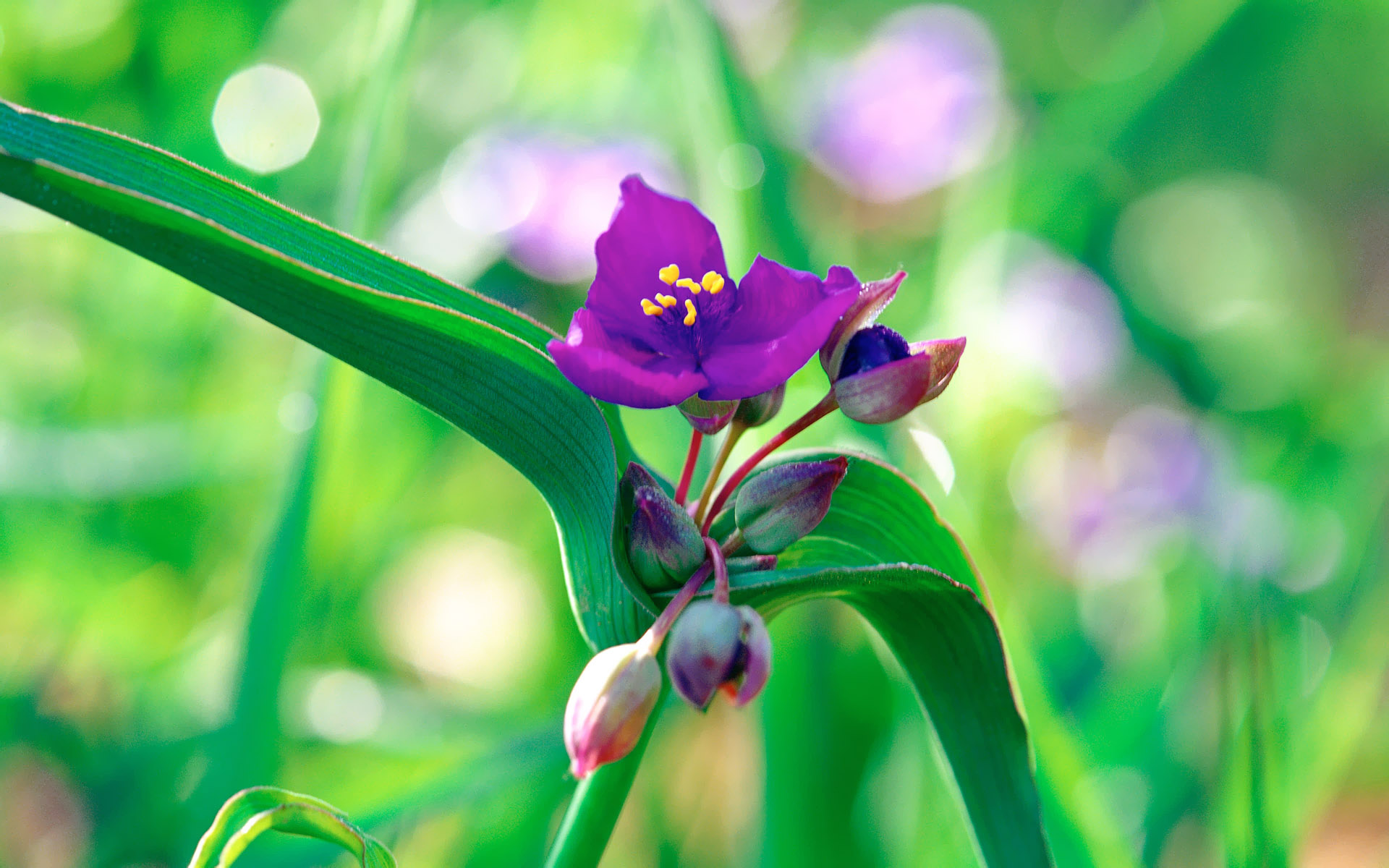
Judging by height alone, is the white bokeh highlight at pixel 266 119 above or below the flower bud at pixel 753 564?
above

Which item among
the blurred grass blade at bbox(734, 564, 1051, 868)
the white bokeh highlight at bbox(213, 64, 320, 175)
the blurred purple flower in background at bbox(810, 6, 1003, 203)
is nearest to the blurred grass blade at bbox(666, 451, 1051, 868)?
the blurred grass blade at bbox(734, 564, 1051, 868)

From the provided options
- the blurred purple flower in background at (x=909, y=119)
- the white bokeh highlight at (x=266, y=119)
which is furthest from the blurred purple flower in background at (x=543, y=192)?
the blurred purple flower in background at (x=909, y=119)

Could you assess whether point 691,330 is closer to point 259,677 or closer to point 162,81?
point 259,677

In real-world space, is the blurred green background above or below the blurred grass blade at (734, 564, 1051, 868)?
above

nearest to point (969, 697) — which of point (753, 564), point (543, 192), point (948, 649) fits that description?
point (948, 649)

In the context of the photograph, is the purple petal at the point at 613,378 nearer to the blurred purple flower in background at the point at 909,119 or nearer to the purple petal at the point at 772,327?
the purple petal at the point at 772,327

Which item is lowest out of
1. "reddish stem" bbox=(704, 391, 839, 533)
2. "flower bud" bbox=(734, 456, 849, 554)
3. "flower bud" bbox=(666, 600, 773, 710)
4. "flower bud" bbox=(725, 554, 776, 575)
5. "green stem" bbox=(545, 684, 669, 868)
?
"green stem" bbox=(545, 684, 669, 868)

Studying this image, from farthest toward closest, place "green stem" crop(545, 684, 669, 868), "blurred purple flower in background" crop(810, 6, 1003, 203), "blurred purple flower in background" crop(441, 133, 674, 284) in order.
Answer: "blurred purple flower in background" crop(810, 6, 1003, 203), "blurred purple flower in background" crop(441, 133, 674, 284), "green stem" crop(545, 684, 669, 868)

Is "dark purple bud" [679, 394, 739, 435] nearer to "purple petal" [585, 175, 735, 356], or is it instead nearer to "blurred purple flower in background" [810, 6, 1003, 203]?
"purple petal" [585, 175, 735, 356]
